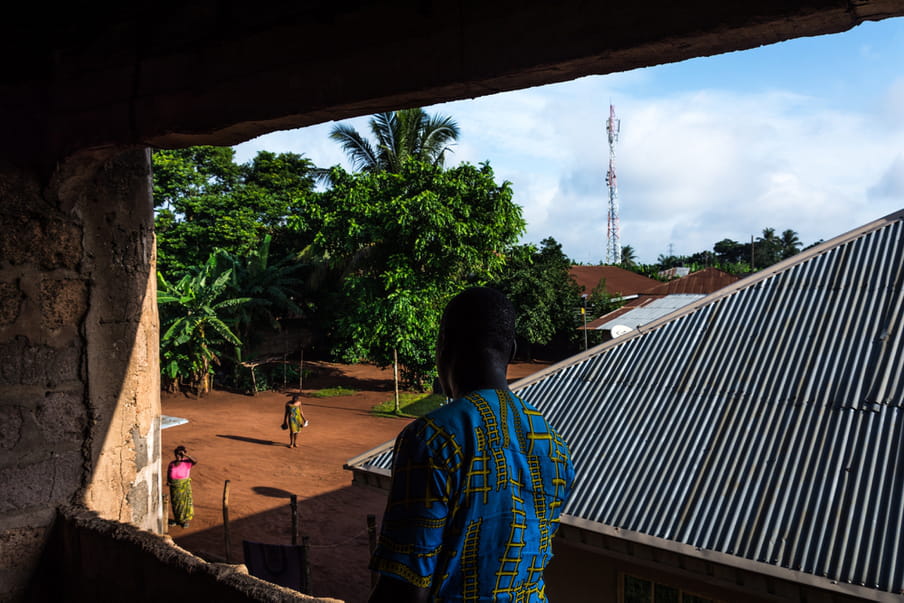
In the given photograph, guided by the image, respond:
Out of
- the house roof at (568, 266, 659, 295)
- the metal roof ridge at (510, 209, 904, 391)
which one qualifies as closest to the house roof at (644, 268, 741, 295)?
the house roof at (568, 266, 659, 295)

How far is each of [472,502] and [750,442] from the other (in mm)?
5583

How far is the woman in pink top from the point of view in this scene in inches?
412

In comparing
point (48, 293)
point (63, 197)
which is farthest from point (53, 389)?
point (63, 197)

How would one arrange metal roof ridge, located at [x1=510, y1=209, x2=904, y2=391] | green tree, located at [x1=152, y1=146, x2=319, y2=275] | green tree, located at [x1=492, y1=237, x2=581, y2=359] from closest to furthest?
metal roof ridge, located at [x1=510, y1=209, x2=904, y2=391], green tree, located at [x1=152, y1=146, x2=319, y2=275], green tree, located at [x1=492, y1=237, x2=581, y2=359]

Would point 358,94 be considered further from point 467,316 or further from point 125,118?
point 125,118

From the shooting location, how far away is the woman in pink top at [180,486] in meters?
10.5

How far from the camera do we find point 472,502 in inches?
49.0

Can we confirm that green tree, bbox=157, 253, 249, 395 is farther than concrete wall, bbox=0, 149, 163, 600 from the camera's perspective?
Yes

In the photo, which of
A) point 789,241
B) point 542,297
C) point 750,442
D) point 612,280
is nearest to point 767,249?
point 789,241

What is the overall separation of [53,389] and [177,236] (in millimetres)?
23207

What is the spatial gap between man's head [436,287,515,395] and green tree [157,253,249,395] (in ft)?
62.4

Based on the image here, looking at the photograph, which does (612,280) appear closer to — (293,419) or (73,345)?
(293,419)

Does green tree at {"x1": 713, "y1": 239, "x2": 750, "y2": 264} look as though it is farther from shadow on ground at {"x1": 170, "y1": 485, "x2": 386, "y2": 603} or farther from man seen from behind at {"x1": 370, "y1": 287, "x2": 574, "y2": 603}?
man seen from behind at {"x1": 370, "y1": 287, "x2": 574, "y2": 603}

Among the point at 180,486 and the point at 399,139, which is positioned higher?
the point at 399,139
